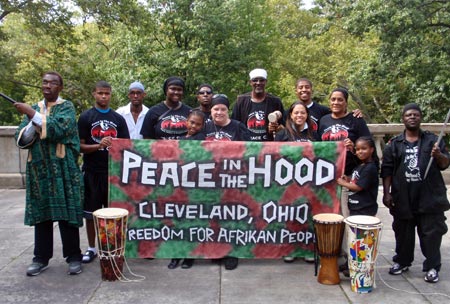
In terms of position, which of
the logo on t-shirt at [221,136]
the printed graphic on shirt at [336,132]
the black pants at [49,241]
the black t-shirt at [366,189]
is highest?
the printed graphic on shirt at [336,132]

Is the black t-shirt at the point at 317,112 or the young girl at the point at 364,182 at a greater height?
the black t-shirt at the point at 317,112

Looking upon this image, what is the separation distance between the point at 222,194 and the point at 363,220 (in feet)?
4.59

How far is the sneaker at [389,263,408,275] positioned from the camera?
4723mm

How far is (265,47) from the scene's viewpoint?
76.3ft

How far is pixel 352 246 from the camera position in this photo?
168 inches

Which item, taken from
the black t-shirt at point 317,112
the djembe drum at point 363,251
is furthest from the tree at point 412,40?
the djembe drum at point 363,251

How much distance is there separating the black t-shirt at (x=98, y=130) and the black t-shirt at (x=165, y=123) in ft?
1.27

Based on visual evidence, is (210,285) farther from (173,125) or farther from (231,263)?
(173,125)

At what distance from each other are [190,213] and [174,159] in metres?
0.57

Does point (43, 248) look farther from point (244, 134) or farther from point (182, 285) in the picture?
point (244, 134)

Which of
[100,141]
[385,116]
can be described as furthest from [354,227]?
[385,116]

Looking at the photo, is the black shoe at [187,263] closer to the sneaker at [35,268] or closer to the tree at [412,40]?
the sneaker at [35,268]

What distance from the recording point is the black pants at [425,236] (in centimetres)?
452

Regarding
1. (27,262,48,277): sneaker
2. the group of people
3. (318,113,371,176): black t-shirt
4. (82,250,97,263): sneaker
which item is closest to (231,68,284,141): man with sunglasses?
the group of people
